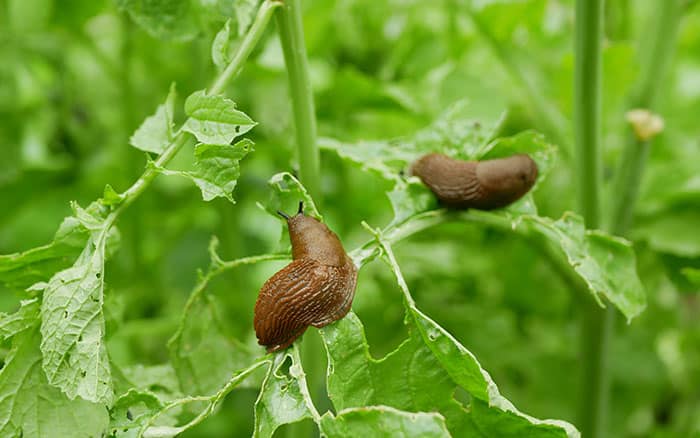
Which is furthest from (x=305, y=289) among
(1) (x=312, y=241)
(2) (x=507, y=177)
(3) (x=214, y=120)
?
(2) (x=507, y=177)

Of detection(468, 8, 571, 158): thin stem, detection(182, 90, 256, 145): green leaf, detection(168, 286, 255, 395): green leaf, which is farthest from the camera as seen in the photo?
detection(468, 8, 571, 158): thin stem

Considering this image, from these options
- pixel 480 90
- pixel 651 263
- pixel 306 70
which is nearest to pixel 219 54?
pixel 306 70

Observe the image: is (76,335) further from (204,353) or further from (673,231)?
(673,231)

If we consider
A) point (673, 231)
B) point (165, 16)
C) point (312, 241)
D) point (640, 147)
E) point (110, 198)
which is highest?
point (165, 16)

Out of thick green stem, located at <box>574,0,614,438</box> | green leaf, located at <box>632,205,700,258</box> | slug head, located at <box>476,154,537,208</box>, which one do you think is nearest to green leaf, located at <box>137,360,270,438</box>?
slug head, located at <box>476,154,537,208</box>

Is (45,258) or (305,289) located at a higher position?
(45,258)

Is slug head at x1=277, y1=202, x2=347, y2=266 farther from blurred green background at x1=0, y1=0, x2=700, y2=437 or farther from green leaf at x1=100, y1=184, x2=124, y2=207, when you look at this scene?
blurred green background at x1=0, y1=0, x2=700, y2=437
